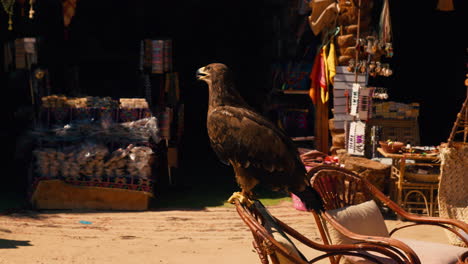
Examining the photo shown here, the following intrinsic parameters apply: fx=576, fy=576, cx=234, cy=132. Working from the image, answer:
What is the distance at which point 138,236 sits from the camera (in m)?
6.67

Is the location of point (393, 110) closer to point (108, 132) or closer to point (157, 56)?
point (157, 56)

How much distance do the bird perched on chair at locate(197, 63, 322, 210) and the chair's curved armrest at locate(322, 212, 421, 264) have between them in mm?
153

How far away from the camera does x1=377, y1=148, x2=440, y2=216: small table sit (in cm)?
743

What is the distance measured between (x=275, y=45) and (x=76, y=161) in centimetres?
496

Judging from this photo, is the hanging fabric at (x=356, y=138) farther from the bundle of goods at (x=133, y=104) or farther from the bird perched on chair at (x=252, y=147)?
the bird perched on chair at (x=252, y=147)

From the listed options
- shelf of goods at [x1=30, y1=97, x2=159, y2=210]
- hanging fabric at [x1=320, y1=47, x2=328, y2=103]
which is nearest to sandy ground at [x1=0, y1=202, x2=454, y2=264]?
shelf of goods at [x1=30, y1=97, x2=159, y2=210]

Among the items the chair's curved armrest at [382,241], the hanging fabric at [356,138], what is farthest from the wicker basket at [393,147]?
the chair's curved armrest at [382,241]

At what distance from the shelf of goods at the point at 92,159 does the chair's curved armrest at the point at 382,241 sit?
4.34 meters

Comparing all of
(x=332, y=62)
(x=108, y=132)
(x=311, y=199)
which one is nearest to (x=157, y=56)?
(x=108, y=132)

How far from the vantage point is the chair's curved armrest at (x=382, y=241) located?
3389mm

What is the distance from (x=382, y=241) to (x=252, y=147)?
1067mm

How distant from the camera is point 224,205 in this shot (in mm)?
8289

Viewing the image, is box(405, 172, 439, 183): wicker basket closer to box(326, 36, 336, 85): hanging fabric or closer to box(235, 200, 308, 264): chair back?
box(326, 36, 336, 85): hanging fabric

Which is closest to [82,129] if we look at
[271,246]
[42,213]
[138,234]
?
[42,213]
